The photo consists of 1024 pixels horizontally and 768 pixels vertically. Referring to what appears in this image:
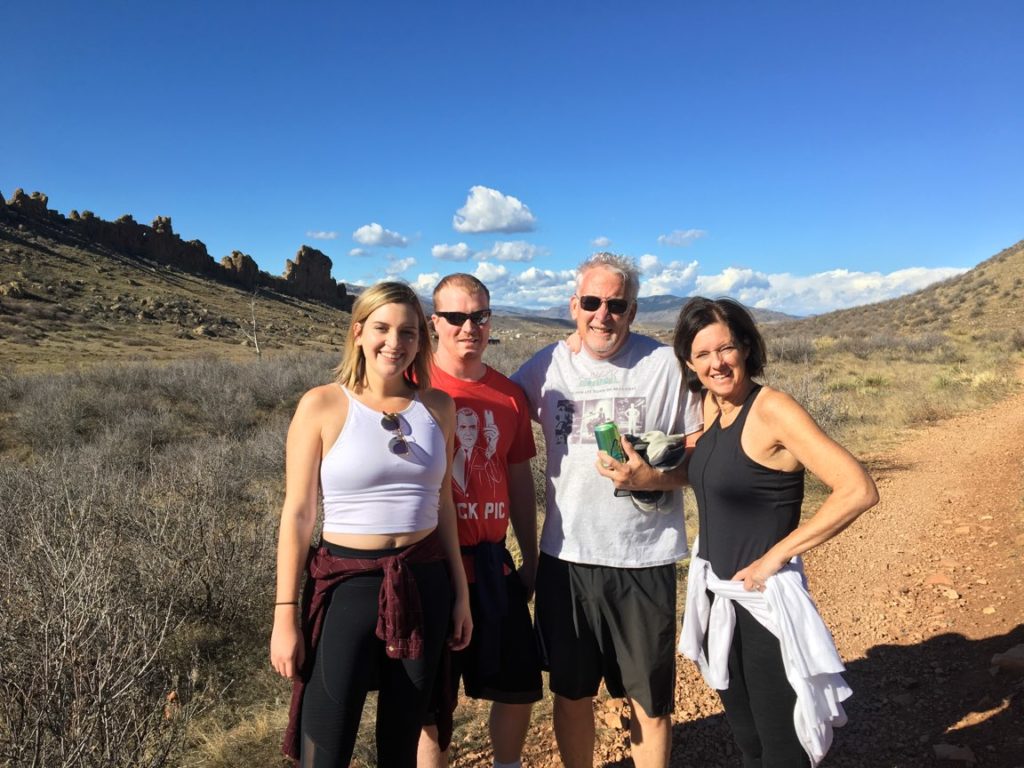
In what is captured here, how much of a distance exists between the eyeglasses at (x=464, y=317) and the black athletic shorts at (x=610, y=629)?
0.97m

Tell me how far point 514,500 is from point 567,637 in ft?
1.83

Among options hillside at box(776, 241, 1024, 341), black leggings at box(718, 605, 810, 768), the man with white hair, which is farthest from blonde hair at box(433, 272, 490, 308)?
hillside at box(776, 241, 1024, 341)

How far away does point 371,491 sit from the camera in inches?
72.1

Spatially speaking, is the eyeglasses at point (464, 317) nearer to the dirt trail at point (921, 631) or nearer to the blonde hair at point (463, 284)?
the blonde hair at point (463, 284)

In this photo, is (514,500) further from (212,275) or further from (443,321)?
(212,275)

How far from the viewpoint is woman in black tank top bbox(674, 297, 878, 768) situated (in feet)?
6.04

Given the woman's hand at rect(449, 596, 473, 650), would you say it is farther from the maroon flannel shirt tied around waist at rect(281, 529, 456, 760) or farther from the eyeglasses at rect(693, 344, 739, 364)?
the eyeglasses at rect(693, 344, 739, 364)

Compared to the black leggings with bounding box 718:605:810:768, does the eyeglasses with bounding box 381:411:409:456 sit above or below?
above

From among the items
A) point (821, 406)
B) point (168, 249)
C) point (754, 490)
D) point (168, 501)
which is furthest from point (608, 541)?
point (168, 249)

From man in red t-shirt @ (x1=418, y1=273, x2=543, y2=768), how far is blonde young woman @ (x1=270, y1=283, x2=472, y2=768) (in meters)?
0.30

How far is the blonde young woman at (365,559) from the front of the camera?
1798 millimetres

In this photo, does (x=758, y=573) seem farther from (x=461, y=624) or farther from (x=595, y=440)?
(x=461, y=624)

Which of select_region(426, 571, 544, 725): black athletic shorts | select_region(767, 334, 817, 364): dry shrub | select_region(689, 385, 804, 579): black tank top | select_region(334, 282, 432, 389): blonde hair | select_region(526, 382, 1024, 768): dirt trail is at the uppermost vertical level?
select_region(767, 334, 817, 364): dry shrub

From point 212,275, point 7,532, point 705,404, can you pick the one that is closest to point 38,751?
point 705,404
